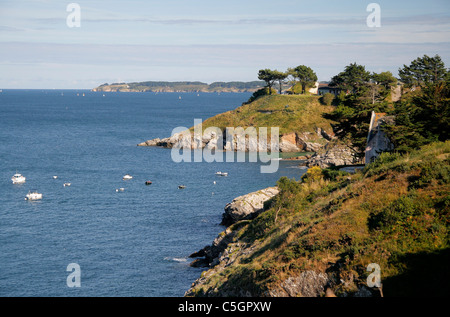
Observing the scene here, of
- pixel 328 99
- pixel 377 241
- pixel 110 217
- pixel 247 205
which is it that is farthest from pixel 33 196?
pixel 328 99

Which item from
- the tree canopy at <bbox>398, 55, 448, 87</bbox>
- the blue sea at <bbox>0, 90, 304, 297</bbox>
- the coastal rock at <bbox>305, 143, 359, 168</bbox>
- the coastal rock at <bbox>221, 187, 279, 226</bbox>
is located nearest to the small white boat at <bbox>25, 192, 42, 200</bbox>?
the blue sea at <bbox>0, 90, 304, 297</bbox>

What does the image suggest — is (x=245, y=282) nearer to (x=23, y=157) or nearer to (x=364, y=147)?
(x=364, y=147)

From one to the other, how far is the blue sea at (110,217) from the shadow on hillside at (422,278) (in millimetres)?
25398

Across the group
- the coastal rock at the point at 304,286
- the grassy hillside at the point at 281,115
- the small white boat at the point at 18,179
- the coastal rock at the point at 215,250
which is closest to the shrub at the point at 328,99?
the grassy hillside at the point at 281,115

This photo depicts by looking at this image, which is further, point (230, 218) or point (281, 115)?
point (281, 115)

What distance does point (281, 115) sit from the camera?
138m

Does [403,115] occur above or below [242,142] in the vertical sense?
above

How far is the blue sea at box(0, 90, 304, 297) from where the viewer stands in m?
46.3

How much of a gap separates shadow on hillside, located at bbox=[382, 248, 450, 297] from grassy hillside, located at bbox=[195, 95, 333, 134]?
105 meters

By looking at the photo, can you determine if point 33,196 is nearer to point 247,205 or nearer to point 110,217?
point 110,217

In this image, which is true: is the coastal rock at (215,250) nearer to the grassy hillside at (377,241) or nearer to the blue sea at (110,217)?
the blue sea at (110,217)

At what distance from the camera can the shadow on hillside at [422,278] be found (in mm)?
20859

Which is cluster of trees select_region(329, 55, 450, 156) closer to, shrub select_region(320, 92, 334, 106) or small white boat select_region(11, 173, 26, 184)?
small white boat select_region(11, 173, 26, 184)

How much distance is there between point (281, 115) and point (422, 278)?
387 ft
